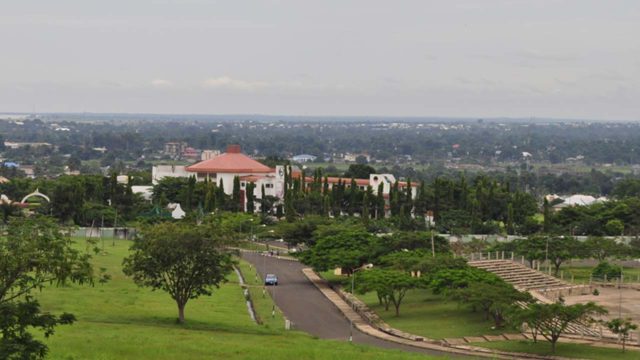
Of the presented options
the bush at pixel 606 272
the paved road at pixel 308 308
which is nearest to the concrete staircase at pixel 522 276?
the bush at pixel 606 272

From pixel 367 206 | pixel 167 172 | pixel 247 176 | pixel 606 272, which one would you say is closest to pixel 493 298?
pixel 606 272

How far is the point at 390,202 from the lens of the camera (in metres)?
107

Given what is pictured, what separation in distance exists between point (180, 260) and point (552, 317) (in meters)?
16.6

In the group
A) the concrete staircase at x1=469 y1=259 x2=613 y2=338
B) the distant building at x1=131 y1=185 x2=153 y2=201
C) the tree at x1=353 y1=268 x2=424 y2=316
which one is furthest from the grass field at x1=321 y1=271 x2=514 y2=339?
the distant building at x1=131 y1=185 x2=153 y2=201

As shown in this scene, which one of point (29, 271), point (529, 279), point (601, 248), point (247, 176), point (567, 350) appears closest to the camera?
point (29, 271)

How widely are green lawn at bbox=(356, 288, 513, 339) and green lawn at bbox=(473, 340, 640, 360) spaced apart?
107 inches

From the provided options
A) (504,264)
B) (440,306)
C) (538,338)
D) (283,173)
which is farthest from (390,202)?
(538,338)

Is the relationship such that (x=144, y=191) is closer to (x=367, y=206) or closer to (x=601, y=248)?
(x=367, y=206)

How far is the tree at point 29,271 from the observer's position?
29953 millimetres

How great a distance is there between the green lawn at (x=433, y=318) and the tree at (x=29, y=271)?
19.8 m

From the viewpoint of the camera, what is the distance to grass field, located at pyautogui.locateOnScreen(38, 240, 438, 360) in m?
38.6

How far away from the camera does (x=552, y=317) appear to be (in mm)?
44812

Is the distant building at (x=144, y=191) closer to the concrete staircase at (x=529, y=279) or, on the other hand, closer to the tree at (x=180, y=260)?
the concrete staircase at (x=529, y=279)

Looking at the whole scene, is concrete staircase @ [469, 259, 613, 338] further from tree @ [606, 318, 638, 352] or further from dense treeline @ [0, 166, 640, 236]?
dense treeline @ [0, 166, 640, 236]
